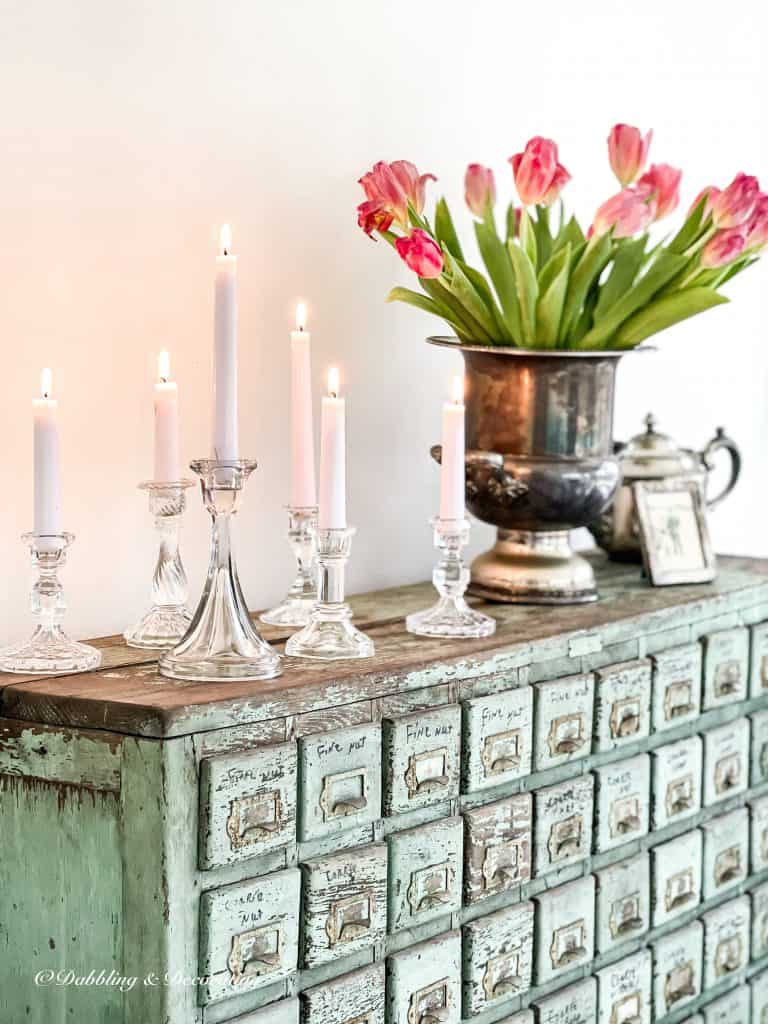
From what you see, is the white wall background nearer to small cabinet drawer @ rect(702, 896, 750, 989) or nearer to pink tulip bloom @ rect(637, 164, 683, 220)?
pink tulip bloom @ rect(637, 164, 683, 220)

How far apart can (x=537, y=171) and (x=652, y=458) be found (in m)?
0.61

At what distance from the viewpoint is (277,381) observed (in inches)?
71.8

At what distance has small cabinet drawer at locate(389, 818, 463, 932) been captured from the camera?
1.46 m

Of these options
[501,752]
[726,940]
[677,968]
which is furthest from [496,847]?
[726,940]

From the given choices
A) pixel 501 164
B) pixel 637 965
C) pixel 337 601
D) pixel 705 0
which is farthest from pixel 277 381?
pixel 705 0

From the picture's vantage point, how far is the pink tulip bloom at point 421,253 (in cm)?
162

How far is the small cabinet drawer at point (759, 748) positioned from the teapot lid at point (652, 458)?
1.20 ft

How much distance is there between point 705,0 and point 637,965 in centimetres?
163

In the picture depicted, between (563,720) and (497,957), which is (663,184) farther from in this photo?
(497,957)

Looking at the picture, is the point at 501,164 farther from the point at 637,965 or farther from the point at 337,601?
the point at 637,965

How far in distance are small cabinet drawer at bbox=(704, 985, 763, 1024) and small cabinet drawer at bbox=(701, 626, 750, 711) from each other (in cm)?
41

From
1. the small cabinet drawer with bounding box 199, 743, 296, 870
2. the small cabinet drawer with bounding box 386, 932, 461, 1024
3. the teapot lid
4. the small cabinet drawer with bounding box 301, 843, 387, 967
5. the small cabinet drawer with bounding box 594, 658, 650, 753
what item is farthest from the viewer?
the teapot lid

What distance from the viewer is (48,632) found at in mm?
1411

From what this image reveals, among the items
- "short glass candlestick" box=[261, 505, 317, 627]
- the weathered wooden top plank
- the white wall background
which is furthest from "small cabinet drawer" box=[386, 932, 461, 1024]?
the white wall background
